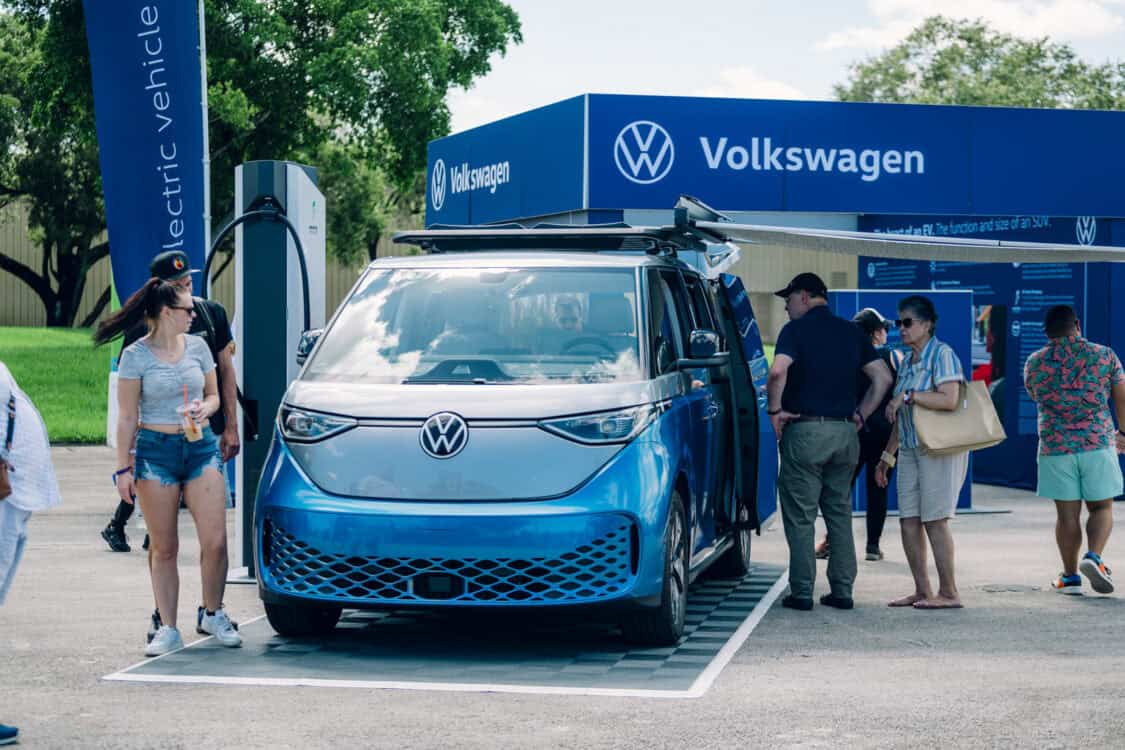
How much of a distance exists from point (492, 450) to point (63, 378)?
100 ft

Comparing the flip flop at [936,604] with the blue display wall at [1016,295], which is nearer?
the flip flop at [936,604]

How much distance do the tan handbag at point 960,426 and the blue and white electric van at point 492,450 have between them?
1555 mm

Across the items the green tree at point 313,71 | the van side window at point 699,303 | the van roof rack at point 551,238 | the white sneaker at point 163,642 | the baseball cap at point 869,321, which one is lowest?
the white sneaker at point 163,642

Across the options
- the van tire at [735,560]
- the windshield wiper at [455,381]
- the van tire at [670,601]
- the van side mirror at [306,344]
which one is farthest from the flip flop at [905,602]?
the van side mirror at [306,344]

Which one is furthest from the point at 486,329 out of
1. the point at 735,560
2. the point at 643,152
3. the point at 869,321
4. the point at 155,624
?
the point at 643,152

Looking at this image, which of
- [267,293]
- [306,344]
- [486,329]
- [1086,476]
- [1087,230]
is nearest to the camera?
[486,329]

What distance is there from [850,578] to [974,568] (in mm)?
2272

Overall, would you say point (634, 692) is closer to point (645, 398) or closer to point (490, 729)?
point (490, 729)

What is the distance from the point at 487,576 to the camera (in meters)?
7.90

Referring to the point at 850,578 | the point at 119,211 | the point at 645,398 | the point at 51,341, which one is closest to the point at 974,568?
the point at 850,578

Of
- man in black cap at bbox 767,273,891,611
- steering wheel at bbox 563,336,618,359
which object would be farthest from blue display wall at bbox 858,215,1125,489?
steering wheel at bbox 563,336,618,359

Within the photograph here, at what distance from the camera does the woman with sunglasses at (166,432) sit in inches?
321

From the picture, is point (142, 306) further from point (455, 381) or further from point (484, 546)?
point (484, 546)

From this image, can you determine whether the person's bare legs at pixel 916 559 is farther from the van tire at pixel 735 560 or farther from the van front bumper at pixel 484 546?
the van front bumper at pixel 484 546
